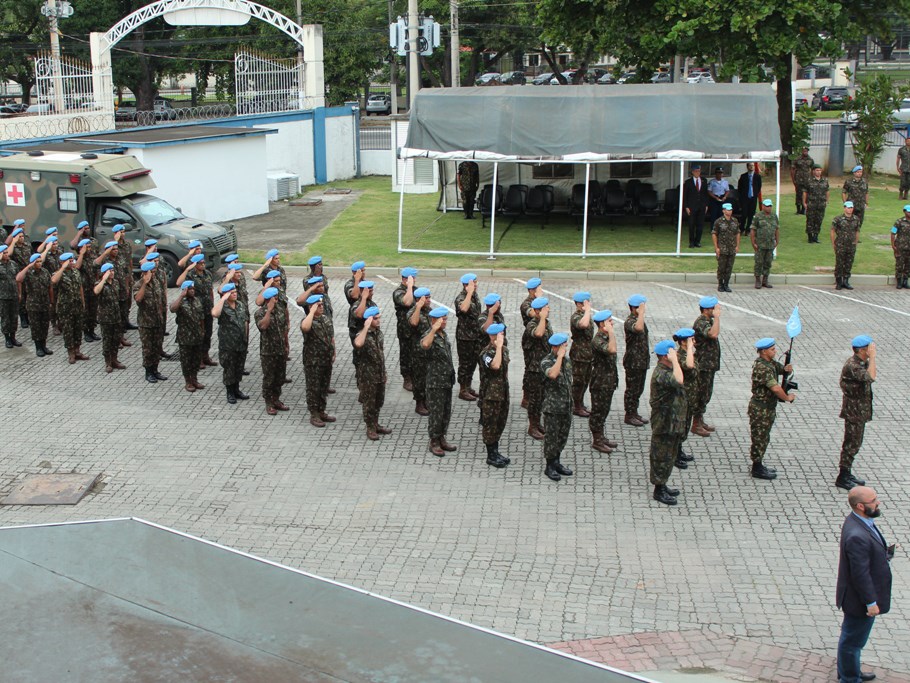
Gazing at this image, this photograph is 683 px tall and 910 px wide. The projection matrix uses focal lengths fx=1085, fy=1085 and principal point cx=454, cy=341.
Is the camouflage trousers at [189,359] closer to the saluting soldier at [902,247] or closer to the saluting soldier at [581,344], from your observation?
the saluting soldier at [581,344]

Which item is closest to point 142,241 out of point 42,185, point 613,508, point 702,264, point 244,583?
point 42,185

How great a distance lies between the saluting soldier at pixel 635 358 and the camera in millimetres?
11203

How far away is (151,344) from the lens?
42.6 ft

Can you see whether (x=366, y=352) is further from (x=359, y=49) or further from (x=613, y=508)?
(x=359, y=49)

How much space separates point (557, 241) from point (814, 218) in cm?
475

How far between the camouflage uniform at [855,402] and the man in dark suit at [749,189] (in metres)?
10.8

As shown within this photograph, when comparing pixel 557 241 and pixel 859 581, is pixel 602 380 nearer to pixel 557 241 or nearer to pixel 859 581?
pixel 859 581

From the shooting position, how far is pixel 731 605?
25.8 ft

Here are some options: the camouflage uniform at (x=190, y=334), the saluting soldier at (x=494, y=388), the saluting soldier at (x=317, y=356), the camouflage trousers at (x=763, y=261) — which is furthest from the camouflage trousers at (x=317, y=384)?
the camouflage trousers at (x=763, y=261)

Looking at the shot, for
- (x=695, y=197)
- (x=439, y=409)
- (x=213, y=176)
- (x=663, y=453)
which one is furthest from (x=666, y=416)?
(x=213, y=176)

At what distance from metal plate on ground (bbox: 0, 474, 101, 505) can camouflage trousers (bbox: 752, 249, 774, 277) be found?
1094 centimetres

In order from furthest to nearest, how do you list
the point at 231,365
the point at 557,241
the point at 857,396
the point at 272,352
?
1. the point at 557,241
2. the point at 231,365
3. the point at 272,352
4. the point at 857,396

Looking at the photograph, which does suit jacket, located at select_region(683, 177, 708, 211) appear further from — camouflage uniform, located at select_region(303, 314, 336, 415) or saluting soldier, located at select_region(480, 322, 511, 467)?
saluting soldier, located at select_region(480, 322, 511, 467)

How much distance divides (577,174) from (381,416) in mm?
12001
